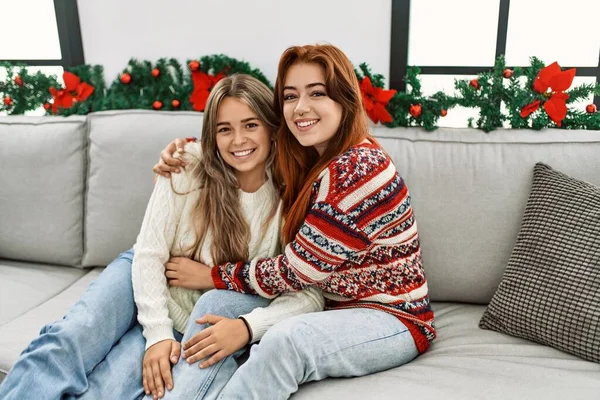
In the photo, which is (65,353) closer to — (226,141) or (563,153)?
(226,141)

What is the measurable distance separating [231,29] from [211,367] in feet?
4.00

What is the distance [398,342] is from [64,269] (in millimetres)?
1204

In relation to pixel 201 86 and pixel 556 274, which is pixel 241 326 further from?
pixel 201 86

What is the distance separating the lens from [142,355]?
1.25 meters

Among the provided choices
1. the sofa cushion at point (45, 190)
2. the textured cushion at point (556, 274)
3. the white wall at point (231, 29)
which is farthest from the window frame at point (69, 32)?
the textured cushion at point (556, 274)

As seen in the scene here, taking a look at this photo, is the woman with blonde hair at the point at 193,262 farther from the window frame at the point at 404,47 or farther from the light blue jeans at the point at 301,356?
the window frame at the point at 404,47

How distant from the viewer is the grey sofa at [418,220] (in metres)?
1.14

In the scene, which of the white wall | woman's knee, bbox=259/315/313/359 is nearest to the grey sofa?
woman's knee, bbox=259/315/313/359

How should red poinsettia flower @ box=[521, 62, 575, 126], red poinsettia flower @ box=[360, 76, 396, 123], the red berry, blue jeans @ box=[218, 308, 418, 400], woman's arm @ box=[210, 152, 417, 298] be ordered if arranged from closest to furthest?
1. blue jeans @ box=[218, 308, 418, 400]
2. woman's arm @ box=[210, 152, 417, 298]
3. red poinsettia flower @ box=[521, 62, 575, 126]
4. red poinsettia flower @ box=[360, 76, 396, 123]
5. the red berry

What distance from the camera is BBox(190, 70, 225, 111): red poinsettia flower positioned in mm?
1825

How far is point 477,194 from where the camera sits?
1444mm

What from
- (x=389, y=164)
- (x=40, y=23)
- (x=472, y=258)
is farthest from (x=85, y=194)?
(x=472, y=258)

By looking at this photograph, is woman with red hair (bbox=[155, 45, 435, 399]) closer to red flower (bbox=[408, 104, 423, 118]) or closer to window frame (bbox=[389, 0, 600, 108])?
red flower (bbox=[408, 104, 423, 118])

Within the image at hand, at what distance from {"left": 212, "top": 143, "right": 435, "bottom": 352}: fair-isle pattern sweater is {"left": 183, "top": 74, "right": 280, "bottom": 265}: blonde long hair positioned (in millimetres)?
77
